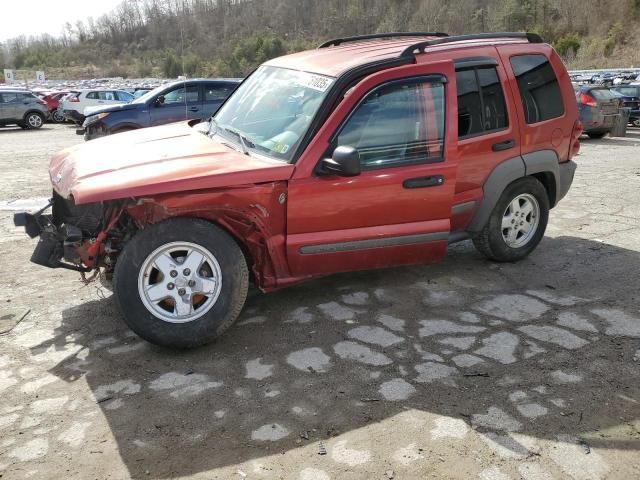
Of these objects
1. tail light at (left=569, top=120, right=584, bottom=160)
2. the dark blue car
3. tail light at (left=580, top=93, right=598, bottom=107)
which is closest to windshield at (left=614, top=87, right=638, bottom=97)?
tail light at (left=580, top=93, right=598, bottom=107)

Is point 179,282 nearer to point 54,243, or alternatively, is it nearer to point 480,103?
point 54,243

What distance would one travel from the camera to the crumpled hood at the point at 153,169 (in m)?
3.41

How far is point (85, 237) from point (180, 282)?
753 mm

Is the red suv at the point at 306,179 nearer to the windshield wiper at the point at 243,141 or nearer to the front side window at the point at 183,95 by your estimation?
the windshield wiper at the point at 243,141

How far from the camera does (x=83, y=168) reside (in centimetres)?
379

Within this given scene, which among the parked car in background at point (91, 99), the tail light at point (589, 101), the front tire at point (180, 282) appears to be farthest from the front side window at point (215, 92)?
the parked car in background at point (91, 99)

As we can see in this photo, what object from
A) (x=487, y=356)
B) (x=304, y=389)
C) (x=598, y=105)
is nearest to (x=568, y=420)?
(x=487, y=356)

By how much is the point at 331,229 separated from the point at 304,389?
→ 115 centimetres

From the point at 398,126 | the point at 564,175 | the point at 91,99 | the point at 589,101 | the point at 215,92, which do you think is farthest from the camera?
the point at 91,99

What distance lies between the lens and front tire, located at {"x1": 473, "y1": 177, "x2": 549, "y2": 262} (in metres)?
4.99

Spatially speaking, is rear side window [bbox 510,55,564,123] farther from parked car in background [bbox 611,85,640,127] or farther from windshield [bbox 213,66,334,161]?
parked car in background [bbox 611,85,640,127]

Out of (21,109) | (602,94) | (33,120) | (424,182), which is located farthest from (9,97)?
(424,182)

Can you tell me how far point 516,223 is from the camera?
5.17 m

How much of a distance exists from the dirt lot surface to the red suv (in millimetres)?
347
